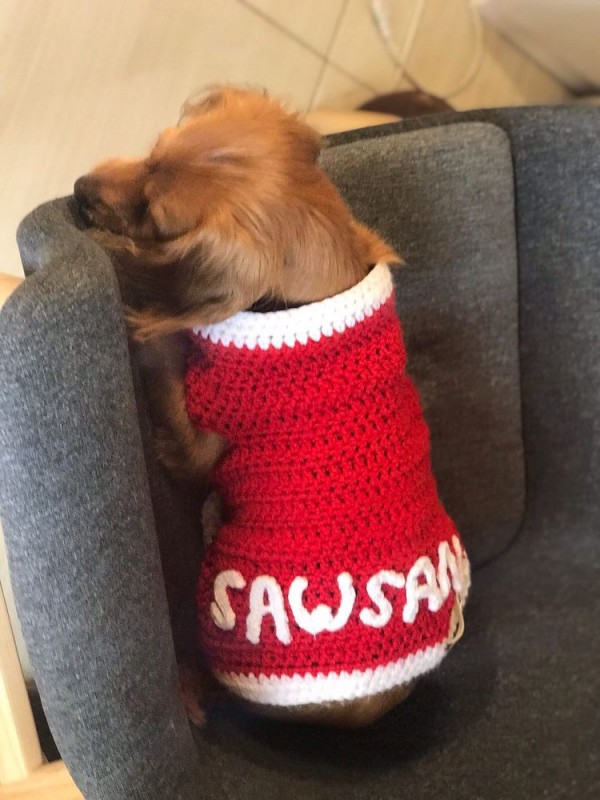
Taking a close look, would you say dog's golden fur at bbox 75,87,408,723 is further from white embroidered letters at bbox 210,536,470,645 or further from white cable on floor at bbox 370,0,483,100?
white cable on floor at bbox 370,0,483,100

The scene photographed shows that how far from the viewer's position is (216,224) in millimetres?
767

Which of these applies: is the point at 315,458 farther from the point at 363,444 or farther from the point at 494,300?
the point at 494,300

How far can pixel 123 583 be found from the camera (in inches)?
25.7

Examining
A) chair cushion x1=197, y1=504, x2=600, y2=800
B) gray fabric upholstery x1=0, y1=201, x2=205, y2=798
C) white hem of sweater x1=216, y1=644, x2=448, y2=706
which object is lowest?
chair cushion x1=197, y1=504, x2=600, y2=800

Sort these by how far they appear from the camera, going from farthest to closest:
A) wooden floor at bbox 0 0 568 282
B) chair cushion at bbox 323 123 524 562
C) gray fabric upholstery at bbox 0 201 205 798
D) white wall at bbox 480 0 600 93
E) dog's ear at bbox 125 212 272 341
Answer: white wall at bbox 480 0 600 93 < wooden floor at bbox 0 0 568 282 < chair cushion at bbox 323 123 524 562 < dog's ear at bbox 125 212 272 341 < gray fabric upholstery at bbox 0 201 205 798

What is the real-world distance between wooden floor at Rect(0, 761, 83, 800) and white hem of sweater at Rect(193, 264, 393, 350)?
0.67m

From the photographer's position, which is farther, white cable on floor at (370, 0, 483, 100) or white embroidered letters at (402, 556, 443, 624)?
white cable on floor at (370, 0, 483, 100)

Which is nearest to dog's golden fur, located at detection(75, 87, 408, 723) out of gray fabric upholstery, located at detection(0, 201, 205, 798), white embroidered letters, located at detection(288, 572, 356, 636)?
gray fabric upholstery, located at detection(0, 201, 205, 798)

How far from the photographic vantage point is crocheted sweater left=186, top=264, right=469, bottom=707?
81cm

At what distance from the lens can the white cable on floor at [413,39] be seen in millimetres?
1749

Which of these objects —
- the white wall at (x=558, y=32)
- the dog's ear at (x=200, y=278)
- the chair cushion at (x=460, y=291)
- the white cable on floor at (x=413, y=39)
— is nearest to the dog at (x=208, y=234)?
the dog's ear at (x=200, y=278)

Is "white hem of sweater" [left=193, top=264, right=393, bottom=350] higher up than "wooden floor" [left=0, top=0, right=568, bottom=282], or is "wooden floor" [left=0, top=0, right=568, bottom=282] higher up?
"wooden floor" [left=0, top=0, right=568, bottom=282]

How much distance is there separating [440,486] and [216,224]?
0.61 m

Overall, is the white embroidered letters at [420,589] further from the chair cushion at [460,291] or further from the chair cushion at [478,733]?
the chair cushion at [460,291]
